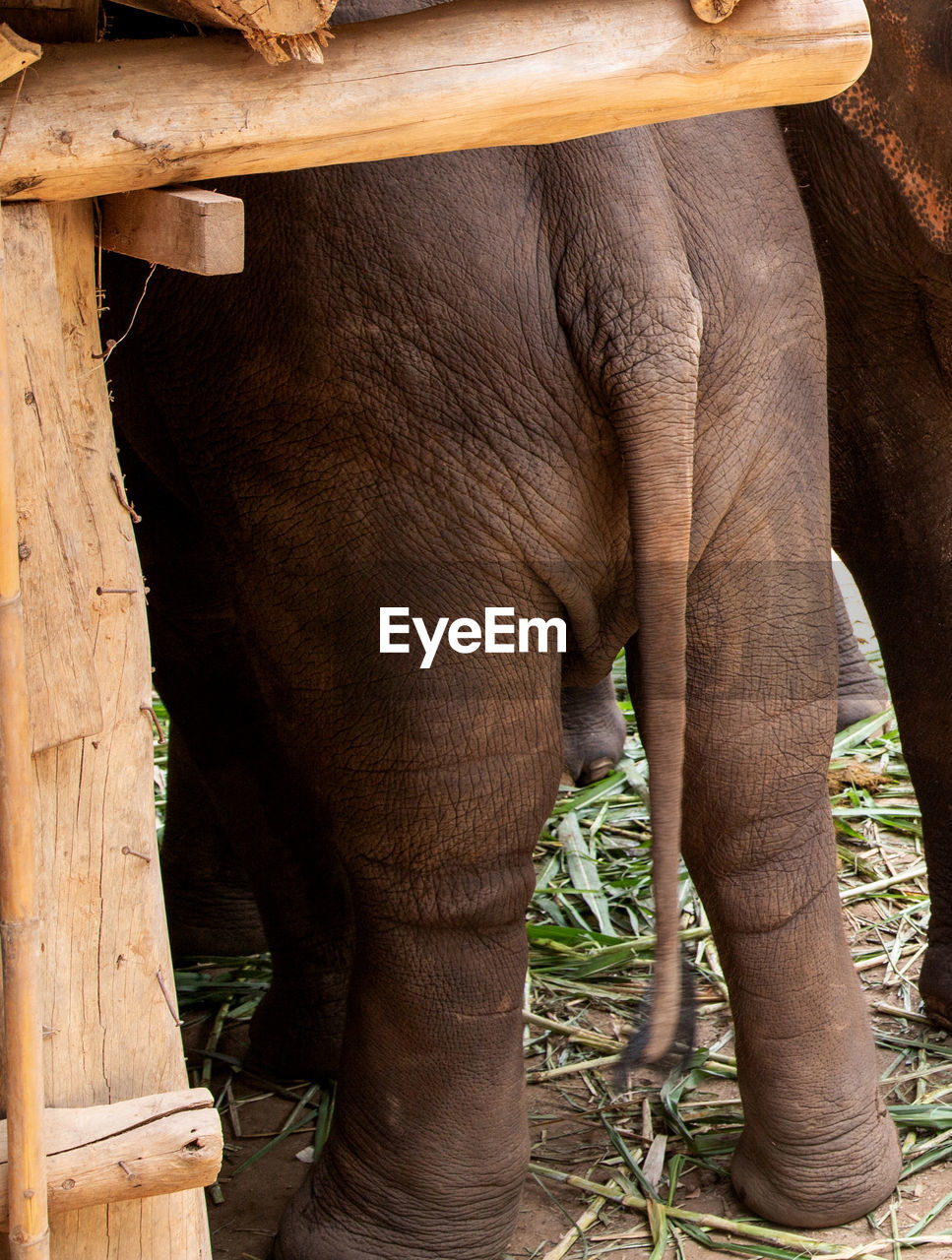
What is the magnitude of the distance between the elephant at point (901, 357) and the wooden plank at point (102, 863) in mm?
1275

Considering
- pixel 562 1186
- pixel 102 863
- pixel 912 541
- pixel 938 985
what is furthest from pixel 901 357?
pixel 102 863

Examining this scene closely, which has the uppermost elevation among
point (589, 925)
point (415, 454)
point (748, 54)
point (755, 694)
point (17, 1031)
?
point (748, 54)

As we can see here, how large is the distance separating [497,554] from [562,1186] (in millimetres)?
1108

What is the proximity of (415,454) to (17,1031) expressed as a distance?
822 millimetres

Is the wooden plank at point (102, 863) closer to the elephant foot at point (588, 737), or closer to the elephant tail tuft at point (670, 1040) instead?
the elephant tail tuft at point (670, 1040)

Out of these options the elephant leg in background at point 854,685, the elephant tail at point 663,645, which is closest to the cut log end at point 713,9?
the elephant tail at point 663,645

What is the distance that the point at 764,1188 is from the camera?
8.13 feet

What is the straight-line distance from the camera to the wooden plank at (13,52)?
→ 1.51m

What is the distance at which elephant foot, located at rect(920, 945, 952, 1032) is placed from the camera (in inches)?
121

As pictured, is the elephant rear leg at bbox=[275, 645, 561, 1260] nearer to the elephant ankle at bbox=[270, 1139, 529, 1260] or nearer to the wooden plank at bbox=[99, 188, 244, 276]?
the elephant ankle at bbox=[270, 1139, 529, 1260]

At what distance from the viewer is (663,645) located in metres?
2.06

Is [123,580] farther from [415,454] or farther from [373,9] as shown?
[373,9]

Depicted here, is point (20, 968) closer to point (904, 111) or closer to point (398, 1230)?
point (398, 1230)

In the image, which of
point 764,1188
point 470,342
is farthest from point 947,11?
point 764,1188
